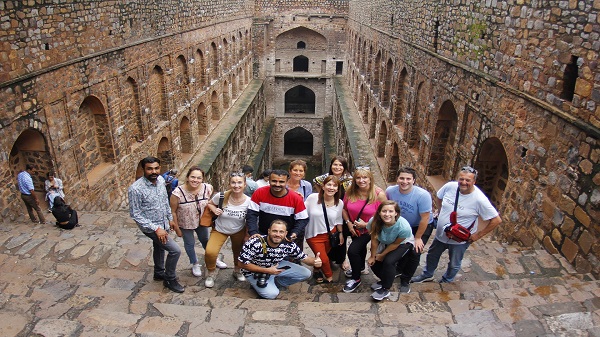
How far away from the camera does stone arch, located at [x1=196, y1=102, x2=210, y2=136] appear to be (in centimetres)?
1658

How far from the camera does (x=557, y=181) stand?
5359 mm

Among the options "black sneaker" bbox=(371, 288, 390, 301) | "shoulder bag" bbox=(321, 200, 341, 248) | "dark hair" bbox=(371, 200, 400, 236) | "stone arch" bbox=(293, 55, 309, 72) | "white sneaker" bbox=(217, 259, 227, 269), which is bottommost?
"stone arch" bbox=(293, 55, 309, 72)

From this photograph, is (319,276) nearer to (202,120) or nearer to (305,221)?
(305,221)

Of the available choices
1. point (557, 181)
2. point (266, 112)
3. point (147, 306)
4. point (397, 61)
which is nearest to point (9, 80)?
point (147, 306)

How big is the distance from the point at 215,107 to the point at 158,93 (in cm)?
616

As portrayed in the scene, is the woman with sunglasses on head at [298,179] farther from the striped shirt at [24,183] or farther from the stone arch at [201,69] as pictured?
the stone arch at [201,69]

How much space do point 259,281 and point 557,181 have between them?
3.70 m

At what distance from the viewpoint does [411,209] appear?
15.8 feet

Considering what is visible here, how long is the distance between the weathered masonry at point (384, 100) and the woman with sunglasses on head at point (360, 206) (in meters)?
2.35

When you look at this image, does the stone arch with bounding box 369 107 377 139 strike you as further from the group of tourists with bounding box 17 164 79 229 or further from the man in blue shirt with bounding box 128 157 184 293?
the man in blue shirt with bounding box 128 157 184 293

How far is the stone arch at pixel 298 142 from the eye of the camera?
2845 cm

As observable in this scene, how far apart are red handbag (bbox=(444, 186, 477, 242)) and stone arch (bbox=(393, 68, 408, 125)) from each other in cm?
811

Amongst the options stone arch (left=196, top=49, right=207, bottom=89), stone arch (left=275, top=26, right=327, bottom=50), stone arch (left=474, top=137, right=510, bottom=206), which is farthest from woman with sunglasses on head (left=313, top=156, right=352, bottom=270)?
stone arch (left=275, top=26, right=327, bottom=50)

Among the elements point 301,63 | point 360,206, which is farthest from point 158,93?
point 301,63
